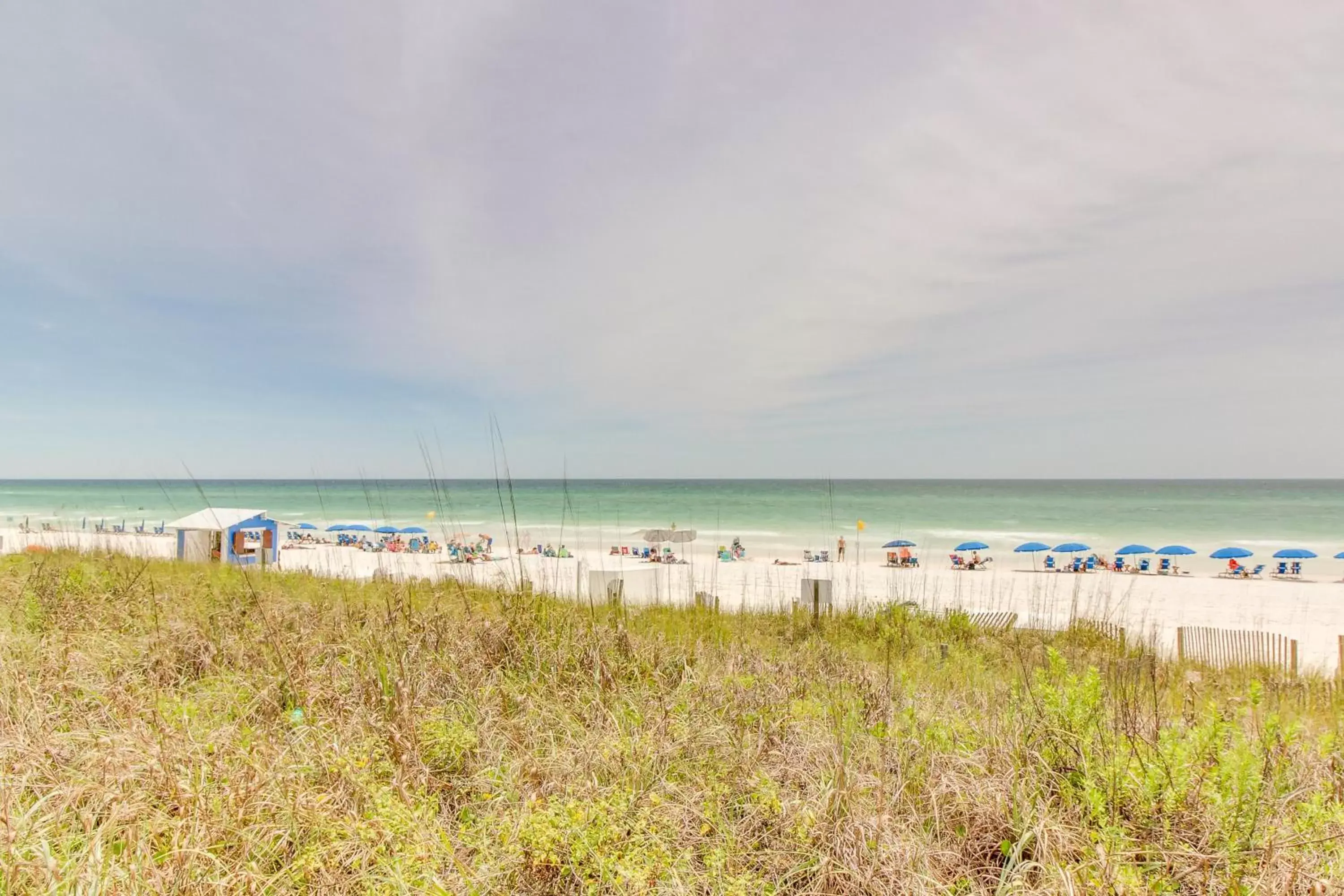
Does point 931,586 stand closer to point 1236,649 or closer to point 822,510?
point 1236,649

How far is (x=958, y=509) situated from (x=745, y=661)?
5713 cm

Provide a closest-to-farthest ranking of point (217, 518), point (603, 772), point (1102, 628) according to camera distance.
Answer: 1. point (603, 772)
2. point (1102, 628)
3. point (217, 518)

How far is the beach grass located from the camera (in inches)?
86.4

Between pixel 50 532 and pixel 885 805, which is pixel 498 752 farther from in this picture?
pixel 50 532

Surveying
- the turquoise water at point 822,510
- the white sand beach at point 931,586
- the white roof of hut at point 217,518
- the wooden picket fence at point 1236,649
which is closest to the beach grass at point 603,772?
the white sand beach at point 931,586

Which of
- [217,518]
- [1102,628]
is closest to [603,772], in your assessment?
[1102,628]

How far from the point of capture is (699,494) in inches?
3019

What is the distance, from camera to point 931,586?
61.2 ft

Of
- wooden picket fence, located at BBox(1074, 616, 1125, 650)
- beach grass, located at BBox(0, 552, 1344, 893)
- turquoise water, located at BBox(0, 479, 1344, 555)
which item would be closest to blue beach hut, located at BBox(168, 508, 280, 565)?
turquoise water, located at BBox(0, 479, 1344, 555)

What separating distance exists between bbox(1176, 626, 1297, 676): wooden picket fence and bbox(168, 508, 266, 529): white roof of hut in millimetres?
17337

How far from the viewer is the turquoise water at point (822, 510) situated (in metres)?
38.4

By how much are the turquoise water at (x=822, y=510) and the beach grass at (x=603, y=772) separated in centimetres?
1635

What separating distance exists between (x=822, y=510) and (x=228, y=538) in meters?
46.1

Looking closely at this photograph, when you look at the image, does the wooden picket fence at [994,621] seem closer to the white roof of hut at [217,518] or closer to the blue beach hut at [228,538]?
the blue beach hut at [228,538]
